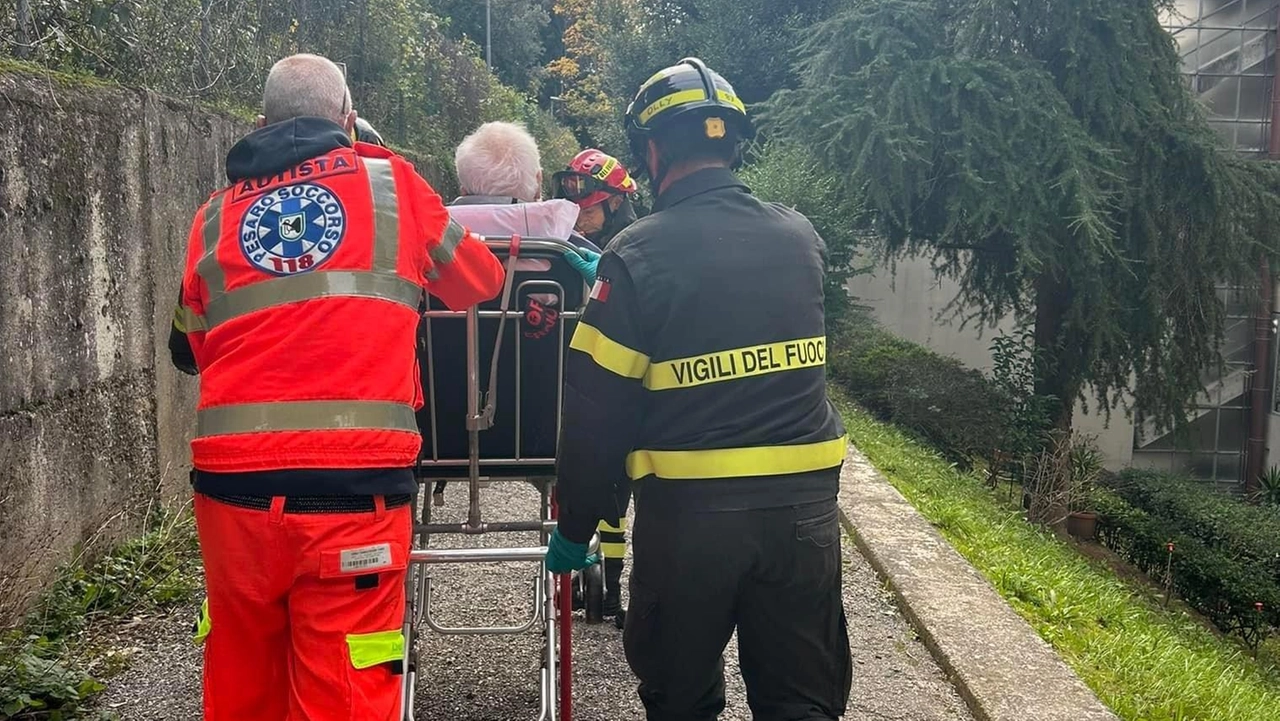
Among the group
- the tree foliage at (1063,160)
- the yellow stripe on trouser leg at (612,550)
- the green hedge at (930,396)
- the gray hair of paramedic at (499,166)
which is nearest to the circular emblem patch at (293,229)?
the gray hair of paramedic at (499,166)

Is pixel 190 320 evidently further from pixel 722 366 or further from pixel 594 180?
pixel 594 180

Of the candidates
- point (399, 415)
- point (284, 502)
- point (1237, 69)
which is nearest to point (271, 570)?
point (284, 502)

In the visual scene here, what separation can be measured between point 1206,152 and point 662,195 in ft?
39.9

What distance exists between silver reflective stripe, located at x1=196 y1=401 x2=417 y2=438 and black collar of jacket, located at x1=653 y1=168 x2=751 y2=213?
33.5 inches

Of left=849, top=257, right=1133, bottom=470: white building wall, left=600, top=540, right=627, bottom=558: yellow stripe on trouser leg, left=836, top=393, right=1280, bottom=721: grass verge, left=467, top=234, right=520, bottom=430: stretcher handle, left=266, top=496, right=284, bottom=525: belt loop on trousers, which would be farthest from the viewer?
left=849, top=257, right=1133, bottom=470: white building wall

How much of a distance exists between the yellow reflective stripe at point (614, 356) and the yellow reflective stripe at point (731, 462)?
21cm

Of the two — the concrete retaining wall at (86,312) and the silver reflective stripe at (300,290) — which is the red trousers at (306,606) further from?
the concrete retaining wall at (86,312)

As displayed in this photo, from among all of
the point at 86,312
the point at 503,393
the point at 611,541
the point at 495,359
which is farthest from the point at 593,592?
the point at 86,312

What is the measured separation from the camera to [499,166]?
151 inches

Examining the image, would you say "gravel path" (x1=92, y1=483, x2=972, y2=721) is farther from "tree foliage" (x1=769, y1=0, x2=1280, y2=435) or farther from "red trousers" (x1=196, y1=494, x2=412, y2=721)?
"tree foliage" (x1=769, y1=0, x2=1280, y2=435)

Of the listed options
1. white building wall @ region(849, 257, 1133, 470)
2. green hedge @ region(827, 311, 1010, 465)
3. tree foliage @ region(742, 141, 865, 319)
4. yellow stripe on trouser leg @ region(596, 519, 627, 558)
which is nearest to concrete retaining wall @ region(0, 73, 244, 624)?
yellow stripe on trouser leg @ region(596, 519, 627, 558)

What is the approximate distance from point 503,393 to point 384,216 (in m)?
0.88

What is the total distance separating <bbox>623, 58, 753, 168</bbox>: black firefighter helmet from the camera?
8.49 feet

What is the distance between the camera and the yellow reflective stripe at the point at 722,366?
2480 mm
